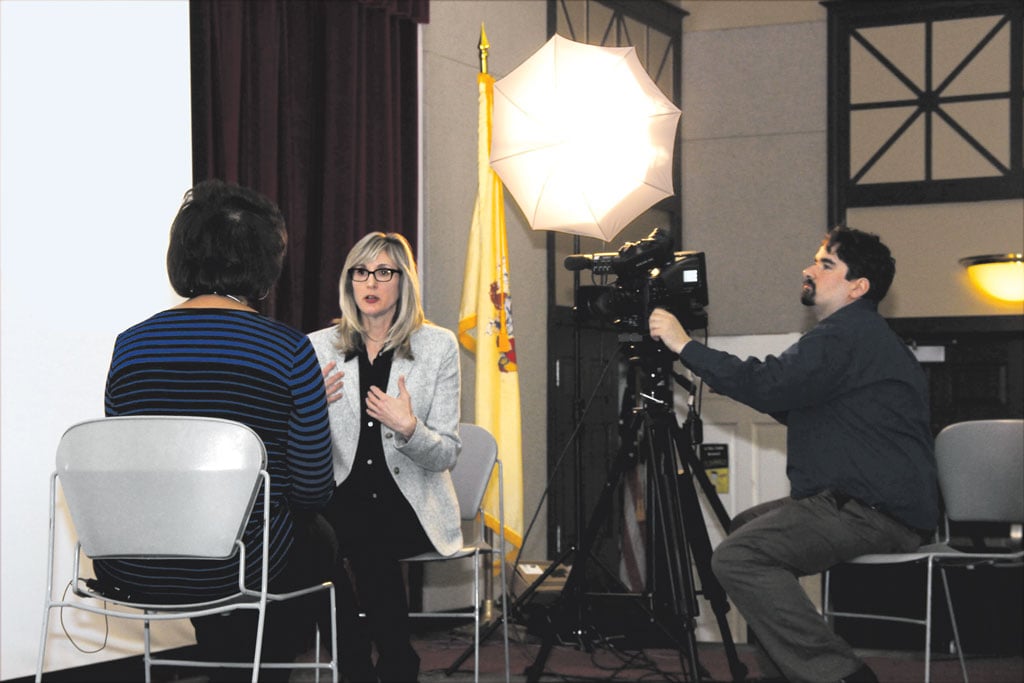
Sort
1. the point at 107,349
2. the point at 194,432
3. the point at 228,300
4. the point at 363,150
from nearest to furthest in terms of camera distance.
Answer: the point at 194,432
the point at 228,300
the point at 107,349
the point at 363,150

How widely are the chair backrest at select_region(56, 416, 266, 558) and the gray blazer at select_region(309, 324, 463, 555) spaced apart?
2.80ft

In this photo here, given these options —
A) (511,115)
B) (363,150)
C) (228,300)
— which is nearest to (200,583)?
(228,300)

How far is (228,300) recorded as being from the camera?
2.08 m

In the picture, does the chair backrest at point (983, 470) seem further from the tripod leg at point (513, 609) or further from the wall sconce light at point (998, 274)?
the wall sconce light at point (998, 274)

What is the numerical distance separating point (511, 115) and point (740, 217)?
302 cm

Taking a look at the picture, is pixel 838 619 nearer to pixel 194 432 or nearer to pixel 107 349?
pixel 107 349

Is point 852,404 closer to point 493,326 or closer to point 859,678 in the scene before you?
point 859,678

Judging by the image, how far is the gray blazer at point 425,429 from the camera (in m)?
2.86

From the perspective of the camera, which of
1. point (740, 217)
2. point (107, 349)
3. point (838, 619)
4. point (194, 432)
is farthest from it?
point (740, 217)

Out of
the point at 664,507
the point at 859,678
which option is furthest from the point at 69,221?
the point at 859,678

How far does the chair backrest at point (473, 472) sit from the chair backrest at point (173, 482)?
4.88 ft

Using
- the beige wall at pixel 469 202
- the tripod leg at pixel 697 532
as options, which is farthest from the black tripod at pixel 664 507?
the beige wall at pixel 469 202

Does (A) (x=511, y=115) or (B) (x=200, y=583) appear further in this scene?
(A) (x=511, y=115)

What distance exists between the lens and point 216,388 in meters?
2.00
